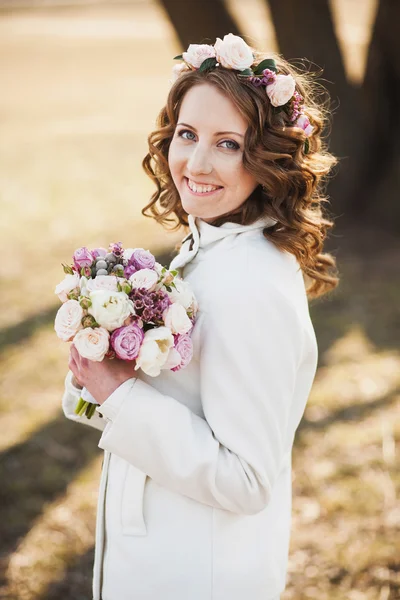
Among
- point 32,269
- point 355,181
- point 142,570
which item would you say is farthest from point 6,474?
point 355,181

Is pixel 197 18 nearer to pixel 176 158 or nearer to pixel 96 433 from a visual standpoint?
pixel 96 433

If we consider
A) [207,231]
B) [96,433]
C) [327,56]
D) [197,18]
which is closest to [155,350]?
[207,231]

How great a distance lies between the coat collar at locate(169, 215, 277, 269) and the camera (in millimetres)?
2150

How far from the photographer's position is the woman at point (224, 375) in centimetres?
193

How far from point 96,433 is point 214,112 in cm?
337

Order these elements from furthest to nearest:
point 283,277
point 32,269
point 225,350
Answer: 1. point 32,269
2. point 283,277
3. point 225,350

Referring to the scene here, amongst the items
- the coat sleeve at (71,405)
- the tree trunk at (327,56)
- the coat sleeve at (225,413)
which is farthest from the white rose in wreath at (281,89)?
the tree trunk at (327,56)

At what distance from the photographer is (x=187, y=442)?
1.92m

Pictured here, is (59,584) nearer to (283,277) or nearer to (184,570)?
(184,570)

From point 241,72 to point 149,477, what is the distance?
1199mm

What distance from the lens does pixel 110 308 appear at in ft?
6.03

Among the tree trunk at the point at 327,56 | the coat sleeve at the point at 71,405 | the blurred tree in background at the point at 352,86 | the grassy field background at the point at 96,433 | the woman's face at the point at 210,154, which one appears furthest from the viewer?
the tree trunk at the point at 327,56

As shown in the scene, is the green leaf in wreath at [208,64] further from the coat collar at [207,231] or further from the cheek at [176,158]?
the coat collar at [207,231]

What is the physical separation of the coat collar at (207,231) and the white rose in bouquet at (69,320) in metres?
0.43
